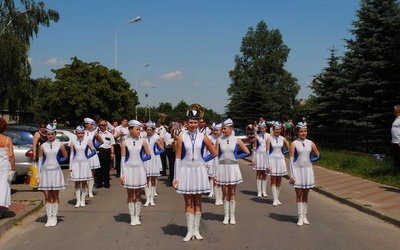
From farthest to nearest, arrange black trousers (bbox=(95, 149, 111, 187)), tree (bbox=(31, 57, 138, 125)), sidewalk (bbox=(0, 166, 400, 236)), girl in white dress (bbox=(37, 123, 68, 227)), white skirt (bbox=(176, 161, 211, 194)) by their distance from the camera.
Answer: tree (bbox=(31, 57, 138, 125)), black trousers (bbox=(95, 149, 111, 187)), sidewalk (bbox=(0, 166, 400, 236)), girl in white dress (bbox=(37, 123, 68, 227)), white skirt (bbox=(176, 161, 211, 194))

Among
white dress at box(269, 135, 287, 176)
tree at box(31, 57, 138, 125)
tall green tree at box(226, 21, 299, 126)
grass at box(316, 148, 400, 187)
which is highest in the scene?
tall green tree at box(226, 21, 299, 126)

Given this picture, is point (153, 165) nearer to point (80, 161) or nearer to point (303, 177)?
point (80, 161)

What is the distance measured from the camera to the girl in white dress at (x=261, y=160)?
11.9 meters

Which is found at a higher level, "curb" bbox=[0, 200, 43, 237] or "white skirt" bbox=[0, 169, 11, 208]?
"white skirt" bbox=[0, 169, 11, 208]

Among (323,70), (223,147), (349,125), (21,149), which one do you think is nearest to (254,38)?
(323,70)

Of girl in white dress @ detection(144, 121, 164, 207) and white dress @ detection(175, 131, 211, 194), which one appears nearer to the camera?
white dress @ detection(175, 131, 211, 194)

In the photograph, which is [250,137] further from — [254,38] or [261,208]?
[254,38]

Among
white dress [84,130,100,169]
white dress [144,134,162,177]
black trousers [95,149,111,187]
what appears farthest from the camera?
black trousers [95,149,111,187]

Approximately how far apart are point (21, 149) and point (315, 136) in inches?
699

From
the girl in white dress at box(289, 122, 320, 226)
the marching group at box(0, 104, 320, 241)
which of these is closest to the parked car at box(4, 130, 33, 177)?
the marching group at box(0, 104, 320, 241)

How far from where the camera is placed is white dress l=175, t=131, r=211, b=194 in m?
7.36

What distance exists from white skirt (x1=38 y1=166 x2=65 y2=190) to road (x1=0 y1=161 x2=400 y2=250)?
76 cm

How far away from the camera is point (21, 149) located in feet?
47.2

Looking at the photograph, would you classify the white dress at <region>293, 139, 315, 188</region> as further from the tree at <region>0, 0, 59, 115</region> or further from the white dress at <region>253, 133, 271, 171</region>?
the tree at <region>0, 0, 59, 115</region>
